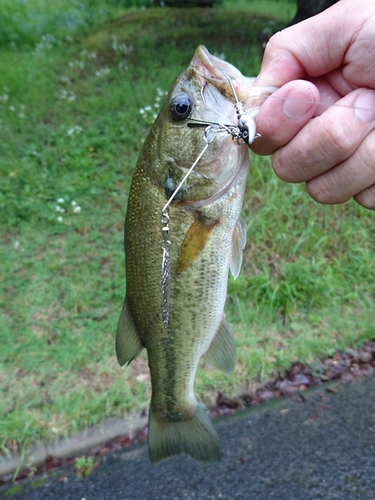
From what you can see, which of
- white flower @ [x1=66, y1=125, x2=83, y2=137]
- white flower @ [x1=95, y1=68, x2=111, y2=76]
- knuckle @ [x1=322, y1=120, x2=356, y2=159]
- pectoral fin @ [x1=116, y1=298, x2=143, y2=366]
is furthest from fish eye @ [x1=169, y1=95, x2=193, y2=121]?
white flower @ [x1=95, y1=68, x2=111, y2=76]

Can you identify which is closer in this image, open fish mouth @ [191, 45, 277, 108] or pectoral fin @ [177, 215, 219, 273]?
open fish mouth @ [191, 45, 277, 108]

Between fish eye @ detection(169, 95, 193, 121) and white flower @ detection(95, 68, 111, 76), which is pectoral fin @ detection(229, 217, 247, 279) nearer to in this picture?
fish eye @ detection(169, 95, 193, 121)

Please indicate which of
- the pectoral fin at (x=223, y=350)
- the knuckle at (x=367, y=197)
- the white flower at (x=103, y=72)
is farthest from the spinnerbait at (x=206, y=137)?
the white flower at (x=103, y=72)

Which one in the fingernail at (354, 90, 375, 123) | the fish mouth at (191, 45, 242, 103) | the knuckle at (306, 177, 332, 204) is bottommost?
the knuckle at (306, 177, 332, 204)

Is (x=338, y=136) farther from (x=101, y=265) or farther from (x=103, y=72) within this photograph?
(x=103, y=72)

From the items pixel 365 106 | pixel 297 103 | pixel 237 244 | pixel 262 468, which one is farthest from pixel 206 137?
pixel 262 468

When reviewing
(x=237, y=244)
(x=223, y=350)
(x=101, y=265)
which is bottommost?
(x=223, y=350)
